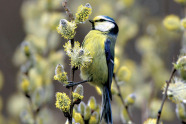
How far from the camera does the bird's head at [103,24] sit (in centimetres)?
145

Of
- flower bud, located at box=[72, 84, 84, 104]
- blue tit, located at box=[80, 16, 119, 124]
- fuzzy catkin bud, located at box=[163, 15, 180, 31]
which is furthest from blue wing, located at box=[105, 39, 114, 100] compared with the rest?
flower bud, located at box=[72, 84, 84, 104]

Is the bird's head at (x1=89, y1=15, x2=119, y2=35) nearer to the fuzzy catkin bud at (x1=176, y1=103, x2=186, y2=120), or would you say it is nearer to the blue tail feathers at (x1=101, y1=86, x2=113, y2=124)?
the blue tail feathers at (x1=101, y1=86, x2=113, y2=124)

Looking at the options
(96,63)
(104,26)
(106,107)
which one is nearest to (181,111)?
(106,107)

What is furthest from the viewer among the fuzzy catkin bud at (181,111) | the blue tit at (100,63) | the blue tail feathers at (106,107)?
the blue tit at (100,63)

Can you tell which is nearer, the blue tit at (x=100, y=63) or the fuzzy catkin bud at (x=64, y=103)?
the fuzzy catkin bud at (x=64, y=103)

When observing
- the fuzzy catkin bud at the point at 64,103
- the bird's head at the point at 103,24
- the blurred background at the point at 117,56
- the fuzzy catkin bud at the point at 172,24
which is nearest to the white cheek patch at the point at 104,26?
the bird's head at the point at 103,24

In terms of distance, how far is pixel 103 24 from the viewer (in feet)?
4.79

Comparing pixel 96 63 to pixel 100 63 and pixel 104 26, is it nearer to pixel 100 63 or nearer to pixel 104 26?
pixel 100 63

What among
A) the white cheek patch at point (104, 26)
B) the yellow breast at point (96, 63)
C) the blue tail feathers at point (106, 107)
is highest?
the white cheek patch at point (104, 26)

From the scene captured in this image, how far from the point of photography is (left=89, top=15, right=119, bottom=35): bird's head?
1.45 metres

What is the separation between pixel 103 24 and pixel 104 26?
13mm

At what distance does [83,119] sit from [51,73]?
1.40ft

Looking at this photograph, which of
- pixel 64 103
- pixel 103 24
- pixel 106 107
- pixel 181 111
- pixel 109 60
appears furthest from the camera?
pixel 103 24

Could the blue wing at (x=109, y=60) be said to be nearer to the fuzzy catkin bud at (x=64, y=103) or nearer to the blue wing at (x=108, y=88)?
the blue wing at (x=108, y=88)
